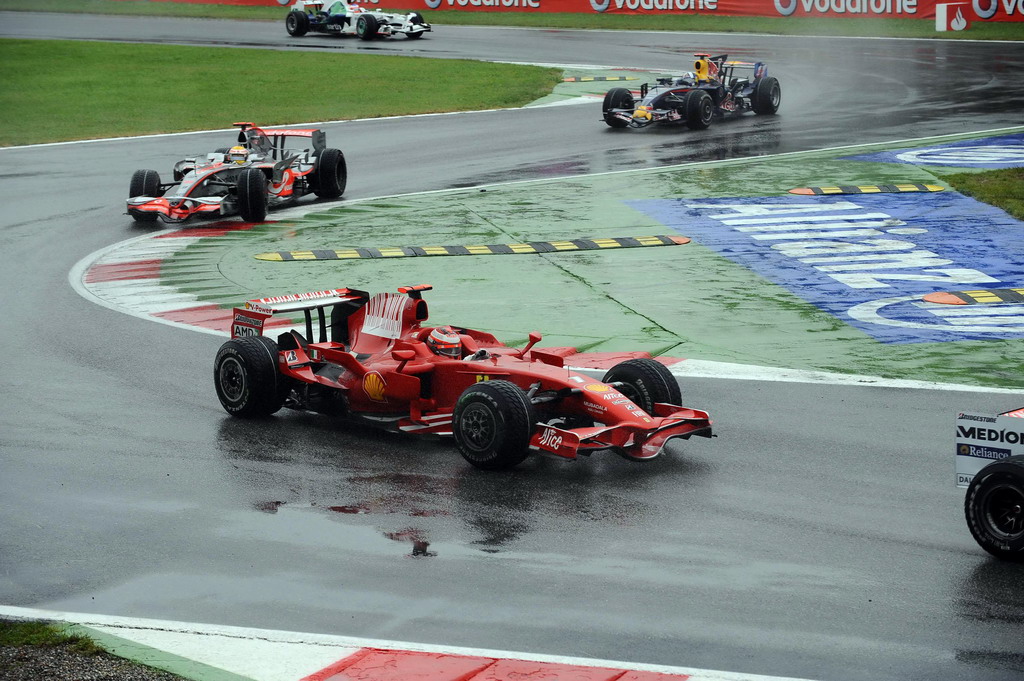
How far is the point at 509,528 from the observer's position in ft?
32.3

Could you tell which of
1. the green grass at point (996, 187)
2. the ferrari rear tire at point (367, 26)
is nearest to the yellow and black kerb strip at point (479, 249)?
the green grass at point (996, 187)

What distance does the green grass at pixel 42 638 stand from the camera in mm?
7840

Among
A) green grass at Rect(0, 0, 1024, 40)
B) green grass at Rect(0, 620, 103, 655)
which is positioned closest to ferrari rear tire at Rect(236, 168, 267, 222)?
green grass at Rect(0, 620, 103, 655)

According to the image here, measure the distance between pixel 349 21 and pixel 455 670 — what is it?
49.4 m

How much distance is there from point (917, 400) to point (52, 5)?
2714 inches

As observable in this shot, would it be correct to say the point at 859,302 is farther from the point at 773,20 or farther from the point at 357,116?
the point at 773,20

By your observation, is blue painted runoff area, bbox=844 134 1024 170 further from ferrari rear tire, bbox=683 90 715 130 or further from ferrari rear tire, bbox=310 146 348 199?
ferrari rear tire, bbox=310 146 348 199

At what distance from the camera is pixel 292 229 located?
74.3 ft

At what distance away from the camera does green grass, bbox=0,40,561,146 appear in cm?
3669

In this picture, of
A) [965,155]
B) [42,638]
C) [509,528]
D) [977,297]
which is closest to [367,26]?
[965,155]

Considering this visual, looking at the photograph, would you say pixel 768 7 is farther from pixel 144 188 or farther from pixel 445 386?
pixel 445 386

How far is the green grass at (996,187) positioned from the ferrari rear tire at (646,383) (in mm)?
12759

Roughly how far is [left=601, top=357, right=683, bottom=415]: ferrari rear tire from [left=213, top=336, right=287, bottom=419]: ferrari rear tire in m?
3.06

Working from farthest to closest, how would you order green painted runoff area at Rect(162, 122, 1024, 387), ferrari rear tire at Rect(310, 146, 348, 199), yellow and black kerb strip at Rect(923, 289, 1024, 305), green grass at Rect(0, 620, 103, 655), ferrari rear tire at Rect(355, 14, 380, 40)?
ferrari rear tire at Rect(355, 14, 380, 40) → ferrari rear tire at Rect(310, 146, 348, 199) → yellow and black kerb strip at Rect(923, 289, 1024, 305) → green painted runoff area at Rect(162, 122, 1024, 387) → green grass at Rect(0, 620, 103, 655)
